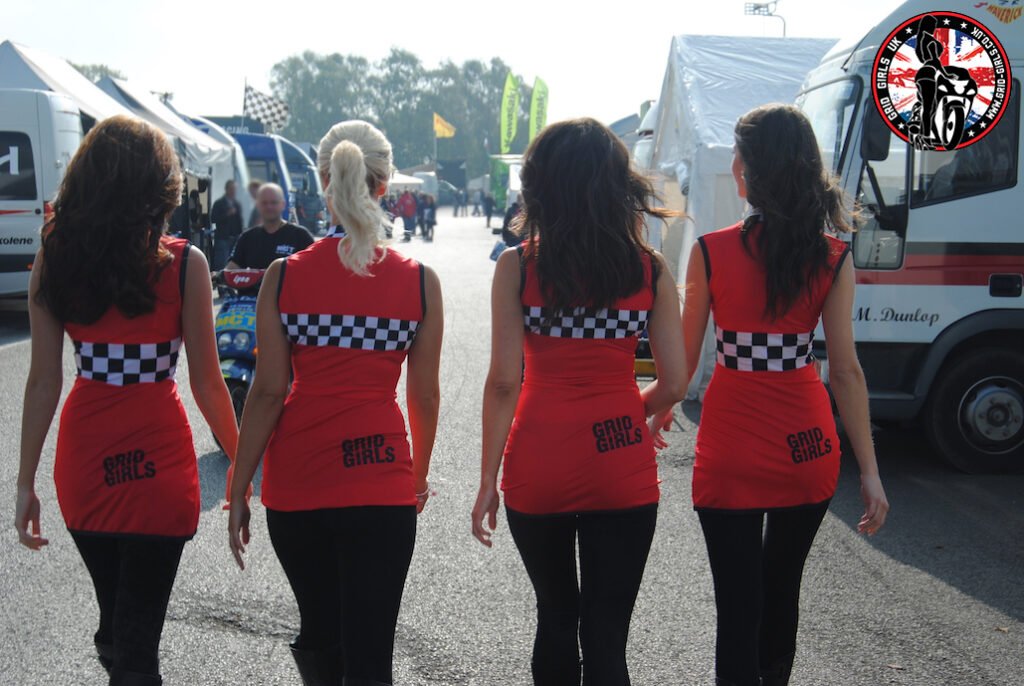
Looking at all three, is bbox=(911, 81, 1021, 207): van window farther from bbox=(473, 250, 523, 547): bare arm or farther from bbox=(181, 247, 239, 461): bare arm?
bbox=(181, 247, 239, 461): bare arm

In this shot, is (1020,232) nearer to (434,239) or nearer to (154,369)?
(154,369)

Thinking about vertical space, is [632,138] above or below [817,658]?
above

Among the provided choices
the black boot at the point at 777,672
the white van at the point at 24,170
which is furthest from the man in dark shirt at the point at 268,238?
the white van at the point at 24,170

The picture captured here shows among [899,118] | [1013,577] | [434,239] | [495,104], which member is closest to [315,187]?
[434,239]

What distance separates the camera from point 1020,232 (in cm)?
680

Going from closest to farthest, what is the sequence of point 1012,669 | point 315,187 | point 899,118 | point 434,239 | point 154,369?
point 154,369, point 1012,669, point 899,118, point 315,187, point 434,239

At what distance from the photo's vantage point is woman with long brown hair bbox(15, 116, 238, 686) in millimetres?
2650

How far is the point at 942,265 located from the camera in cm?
688

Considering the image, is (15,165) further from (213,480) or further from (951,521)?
(951,521)

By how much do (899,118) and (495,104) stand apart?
13119cm

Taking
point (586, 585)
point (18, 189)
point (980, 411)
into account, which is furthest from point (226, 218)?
point (586, 585)

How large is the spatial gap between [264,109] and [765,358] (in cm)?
4208

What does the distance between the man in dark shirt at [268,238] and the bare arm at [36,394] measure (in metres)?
4.29

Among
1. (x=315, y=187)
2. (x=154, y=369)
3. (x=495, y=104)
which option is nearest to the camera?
(x=154, y=369)
